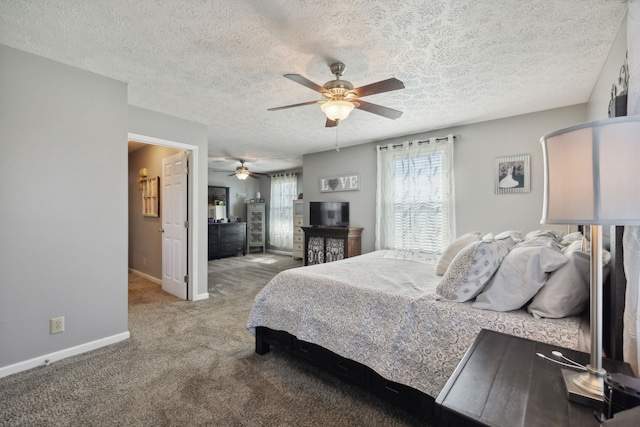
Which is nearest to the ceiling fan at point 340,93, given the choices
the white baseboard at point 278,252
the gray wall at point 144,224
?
the gray wall at point 144,224

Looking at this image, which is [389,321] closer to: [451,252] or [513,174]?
[451,252]

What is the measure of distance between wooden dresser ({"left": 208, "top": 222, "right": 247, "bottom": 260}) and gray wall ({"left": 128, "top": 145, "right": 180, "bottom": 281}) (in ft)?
5.80

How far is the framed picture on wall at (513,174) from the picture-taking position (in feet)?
11.6

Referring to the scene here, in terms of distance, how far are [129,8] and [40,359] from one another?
274cm

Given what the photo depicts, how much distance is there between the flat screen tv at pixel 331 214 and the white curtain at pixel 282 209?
2.44 m

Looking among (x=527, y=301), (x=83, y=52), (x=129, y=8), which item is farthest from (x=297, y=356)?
(x=83, y=52)

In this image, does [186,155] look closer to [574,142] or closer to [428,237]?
[428,237]

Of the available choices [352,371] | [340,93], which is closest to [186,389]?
[352,371]

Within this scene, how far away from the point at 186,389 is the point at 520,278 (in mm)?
2285

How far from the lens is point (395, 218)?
15.3 ft

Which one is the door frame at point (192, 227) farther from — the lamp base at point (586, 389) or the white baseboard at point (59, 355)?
the lamp base at point (586, 389)

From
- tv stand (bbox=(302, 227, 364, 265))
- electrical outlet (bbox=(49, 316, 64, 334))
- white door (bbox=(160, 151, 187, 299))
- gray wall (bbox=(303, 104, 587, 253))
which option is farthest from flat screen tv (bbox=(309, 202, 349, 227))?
electrical outlet (bbox=(49, 316, 64, 334))

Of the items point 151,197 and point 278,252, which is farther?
point 278,252

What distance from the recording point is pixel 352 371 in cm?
193
